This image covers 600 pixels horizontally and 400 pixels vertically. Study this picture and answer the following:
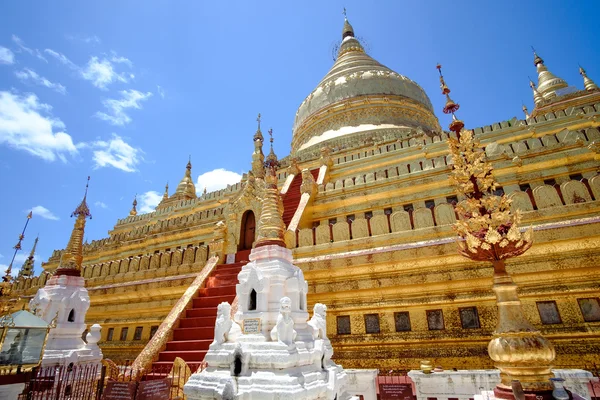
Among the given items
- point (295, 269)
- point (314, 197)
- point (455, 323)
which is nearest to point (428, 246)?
point (455, 323)

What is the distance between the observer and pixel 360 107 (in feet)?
86.3

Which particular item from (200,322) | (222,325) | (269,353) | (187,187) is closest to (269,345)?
(269,353)

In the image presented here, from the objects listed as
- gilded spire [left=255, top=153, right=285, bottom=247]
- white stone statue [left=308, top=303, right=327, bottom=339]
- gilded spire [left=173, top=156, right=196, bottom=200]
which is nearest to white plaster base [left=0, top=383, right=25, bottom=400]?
gilded spire [left=255, top=153, right=285, bottom=247]

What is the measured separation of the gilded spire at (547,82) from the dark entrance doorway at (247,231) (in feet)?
84.2

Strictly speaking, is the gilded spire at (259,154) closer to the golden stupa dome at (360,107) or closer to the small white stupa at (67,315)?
the small white stupa at (67,315)

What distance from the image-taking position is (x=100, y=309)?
44.5 ft

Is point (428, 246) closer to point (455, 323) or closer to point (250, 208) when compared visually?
point (455, 323)

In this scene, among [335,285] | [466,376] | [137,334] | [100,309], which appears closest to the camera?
[466,376]

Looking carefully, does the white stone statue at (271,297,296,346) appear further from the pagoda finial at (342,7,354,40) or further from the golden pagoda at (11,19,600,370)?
the pagoda finial at (342,7,354,40)

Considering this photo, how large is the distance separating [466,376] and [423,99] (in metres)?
27.0

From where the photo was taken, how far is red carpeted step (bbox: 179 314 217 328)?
8961 millimetres

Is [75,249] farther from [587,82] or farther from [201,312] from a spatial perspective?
[587,82]

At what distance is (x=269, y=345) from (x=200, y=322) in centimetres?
450

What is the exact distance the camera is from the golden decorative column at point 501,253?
4117mm
